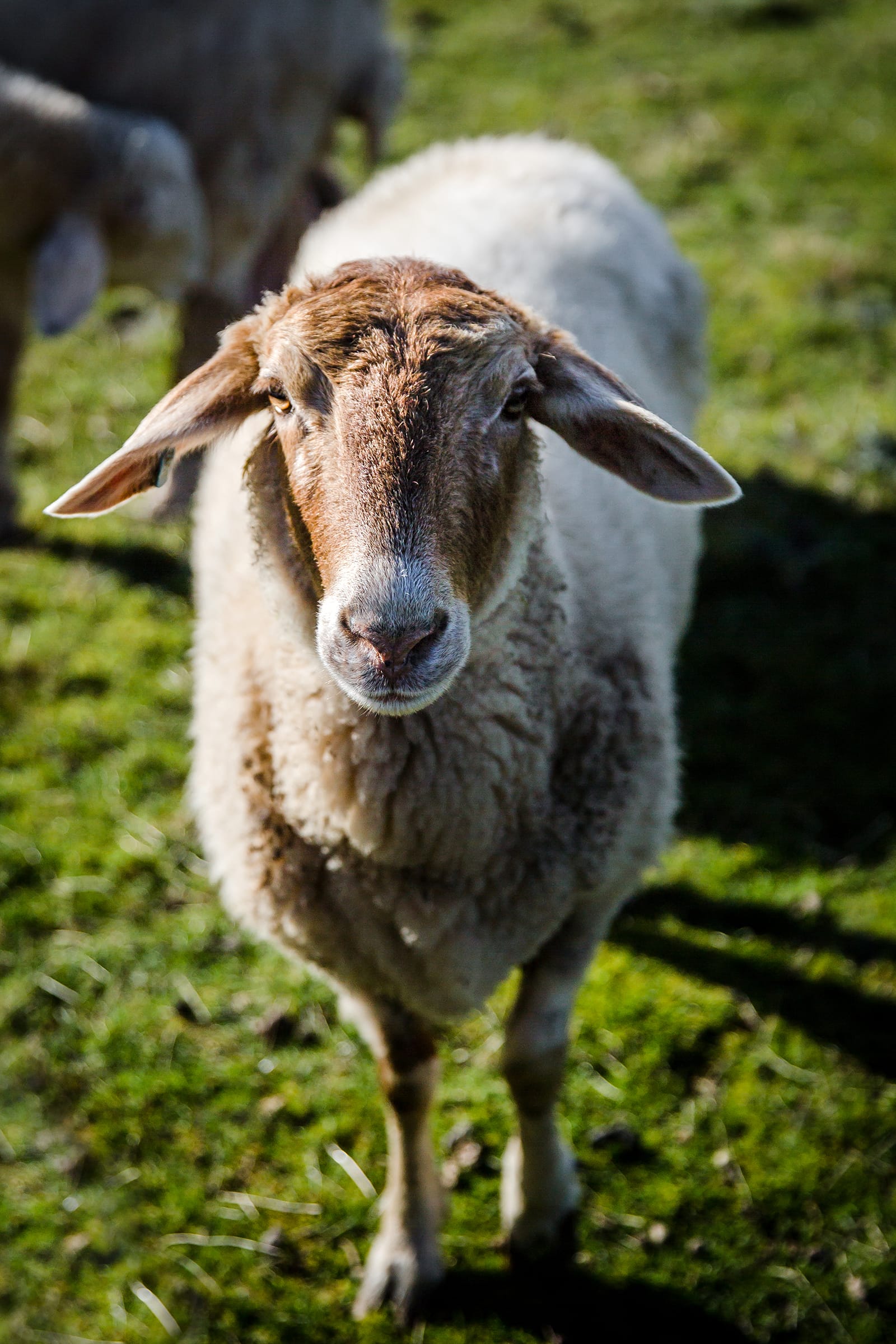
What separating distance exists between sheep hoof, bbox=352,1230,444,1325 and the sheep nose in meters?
1.81

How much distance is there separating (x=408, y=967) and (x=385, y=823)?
1.15ft

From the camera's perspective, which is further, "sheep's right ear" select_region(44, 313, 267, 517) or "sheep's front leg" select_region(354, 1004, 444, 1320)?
"sheep's front leg" select_region(354, 1004, 444, 1320)

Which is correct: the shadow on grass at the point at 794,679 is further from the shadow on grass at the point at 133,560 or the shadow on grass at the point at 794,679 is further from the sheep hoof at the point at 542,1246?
the shadow on grass at the point at 133,560

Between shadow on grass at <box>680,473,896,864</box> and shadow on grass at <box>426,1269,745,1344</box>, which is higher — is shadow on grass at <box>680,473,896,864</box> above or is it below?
above

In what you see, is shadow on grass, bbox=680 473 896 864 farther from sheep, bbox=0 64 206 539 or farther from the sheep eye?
sheep, bbox=0 64 206 539

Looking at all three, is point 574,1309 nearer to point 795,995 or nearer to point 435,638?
point 795,995

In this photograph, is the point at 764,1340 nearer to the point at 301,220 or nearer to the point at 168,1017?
the point at 168,1017

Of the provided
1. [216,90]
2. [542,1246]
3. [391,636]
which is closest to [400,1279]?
[542,1246]

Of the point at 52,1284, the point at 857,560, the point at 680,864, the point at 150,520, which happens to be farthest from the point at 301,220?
the point at 52,1284

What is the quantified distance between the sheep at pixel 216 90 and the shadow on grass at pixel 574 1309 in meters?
3.66

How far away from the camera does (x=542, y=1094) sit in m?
2.85

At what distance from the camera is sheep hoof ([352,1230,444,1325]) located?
9.55 ft

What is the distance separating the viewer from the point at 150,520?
17.7 feet

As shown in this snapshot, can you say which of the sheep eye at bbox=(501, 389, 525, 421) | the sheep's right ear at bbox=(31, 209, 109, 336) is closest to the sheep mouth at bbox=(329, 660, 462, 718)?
the sheep eye at bbox=(501, 389, 525, 421)
